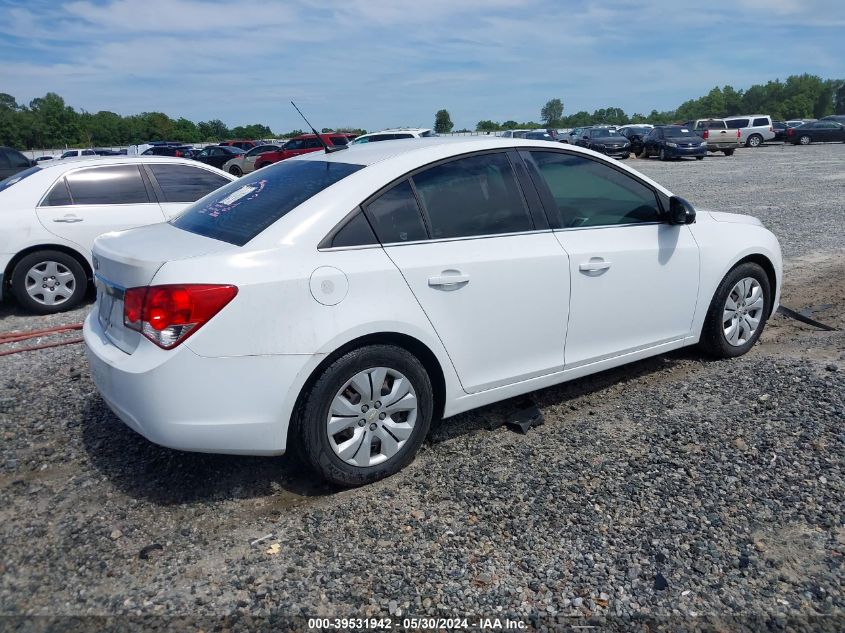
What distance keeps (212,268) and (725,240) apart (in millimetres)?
3536

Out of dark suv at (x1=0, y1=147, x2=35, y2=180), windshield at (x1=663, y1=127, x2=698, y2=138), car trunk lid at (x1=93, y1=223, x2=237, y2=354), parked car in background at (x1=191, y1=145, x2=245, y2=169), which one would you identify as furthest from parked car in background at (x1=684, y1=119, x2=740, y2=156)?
car trunk lid at (x1=93, y1=223, x2=237, y2=354)

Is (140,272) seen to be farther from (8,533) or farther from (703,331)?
(703,331)

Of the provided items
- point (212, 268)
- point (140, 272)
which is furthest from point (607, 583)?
point (140, 272)

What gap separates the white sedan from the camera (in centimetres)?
707

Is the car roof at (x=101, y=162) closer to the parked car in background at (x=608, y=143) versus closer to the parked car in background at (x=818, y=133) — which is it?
the parked car in background at (x=608, y=143)

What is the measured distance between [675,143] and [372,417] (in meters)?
32.6

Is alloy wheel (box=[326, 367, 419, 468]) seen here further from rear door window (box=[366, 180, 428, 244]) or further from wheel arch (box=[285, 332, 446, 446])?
rear door window (box=[366, 180, 428, 244])

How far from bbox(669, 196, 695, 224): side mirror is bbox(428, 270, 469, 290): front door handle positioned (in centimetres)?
174

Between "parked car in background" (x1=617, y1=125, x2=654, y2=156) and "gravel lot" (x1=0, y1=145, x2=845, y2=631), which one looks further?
"parked car in background" (x1=617, y1=125, x2=654, y2=156)

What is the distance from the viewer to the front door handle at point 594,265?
13.6 feet

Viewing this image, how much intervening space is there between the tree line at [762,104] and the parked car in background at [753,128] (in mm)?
65757

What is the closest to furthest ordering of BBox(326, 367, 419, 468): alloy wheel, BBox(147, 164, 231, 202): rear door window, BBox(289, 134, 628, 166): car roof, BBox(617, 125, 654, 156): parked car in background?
BBox(326, 367, 419, 468): alloy wheel < BBox(289, 134, 628, 166): car roof < BBox(147, 164, 231, 202): rear door window < BBox(617, 125, 654, 156): parked car in background

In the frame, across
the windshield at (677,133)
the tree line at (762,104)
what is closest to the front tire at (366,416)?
the windshield at (677,133)

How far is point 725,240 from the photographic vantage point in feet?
16.2
